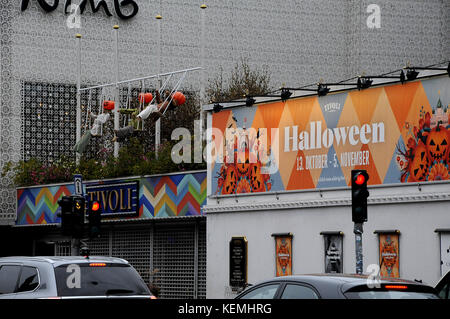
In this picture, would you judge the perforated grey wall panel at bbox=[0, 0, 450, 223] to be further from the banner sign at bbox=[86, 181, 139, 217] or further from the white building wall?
the white building wall

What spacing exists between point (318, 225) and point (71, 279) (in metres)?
10.9

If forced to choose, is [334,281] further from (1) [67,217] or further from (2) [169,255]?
(2) [169,255]

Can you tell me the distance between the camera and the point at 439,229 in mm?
21266

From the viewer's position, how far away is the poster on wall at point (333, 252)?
2350 centimetres

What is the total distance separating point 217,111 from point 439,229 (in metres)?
8.03

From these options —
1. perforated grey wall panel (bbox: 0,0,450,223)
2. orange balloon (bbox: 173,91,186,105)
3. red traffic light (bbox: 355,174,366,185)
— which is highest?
perforated grey wall panel (bbox: 0,0,450,223)

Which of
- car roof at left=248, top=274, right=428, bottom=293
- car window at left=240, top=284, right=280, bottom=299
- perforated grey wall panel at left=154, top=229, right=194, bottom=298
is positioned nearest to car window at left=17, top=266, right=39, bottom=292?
car window at left=240, top=284, right=280, bottom=299

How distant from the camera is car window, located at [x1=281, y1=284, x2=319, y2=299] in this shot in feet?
37.8

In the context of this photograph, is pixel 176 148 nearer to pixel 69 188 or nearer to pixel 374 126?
pixel 69 188

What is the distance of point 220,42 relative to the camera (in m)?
44.5

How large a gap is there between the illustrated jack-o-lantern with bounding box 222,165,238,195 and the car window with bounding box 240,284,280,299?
551 inches

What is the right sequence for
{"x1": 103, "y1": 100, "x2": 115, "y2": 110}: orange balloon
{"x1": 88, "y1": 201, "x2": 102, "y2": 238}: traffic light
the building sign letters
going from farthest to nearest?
1. the building sign letters
2. {"x1": 103, "y1": 100, "x2": 115, "y2": 110}: orange balloon
3. {"x1": 88, "y1": 201, "x2": 102, "y2": 238}: traffic light

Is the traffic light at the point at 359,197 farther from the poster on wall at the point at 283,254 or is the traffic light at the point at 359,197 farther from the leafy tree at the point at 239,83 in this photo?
the leafy tree at the point at 239,83
